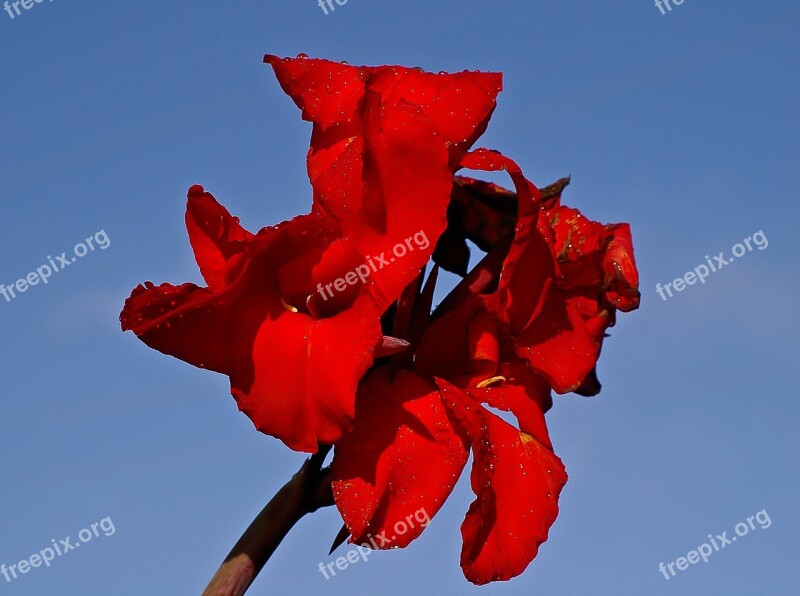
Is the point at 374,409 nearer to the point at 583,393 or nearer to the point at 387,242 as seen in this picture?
the point at 387,242

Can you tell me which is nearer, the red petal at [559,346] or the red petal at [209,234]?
the red petal at [209,234]

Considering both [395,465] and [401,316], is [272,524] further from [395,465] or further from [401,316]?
[401,316]

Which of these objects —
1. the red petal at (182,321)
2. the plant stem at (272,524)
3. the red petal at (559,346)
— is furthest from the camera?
the red petal at (559,346)

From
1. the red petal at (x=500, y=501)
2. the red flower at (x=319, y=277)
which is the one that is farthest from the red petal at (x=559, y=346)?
the red flower at (x=319, y=277)

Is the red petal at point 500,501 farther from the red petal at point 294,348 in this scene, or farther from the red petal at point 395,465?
the red petal at point 294,348

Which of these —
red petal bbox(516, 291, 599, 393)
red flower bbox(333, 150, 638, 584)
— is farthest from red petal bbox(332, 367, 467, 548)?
red petal bbox(516, 291, 599, 393)

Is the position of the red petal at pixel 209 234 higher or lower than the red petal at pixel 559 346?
higher

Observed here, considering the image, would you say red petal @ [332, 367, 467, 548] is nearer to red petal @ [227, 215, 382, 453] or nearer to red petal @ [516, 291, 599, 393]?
red petal @ [227, 215, 382, 453]

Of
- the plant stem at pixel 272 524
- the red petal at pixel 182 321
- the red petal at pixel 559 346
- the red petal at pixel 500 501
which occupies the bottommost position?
the red petal at pixel 500 501
